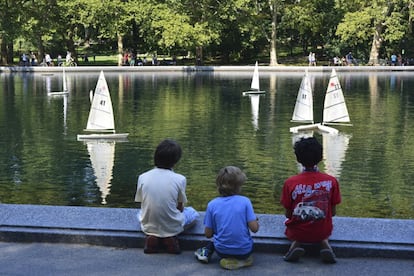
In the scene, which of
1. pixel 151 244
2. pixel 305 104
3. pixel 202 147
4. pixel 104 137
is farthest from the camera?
pixel 305 104

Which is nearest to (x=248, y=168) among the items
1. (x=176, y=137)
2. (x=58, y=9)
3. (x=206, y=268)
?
(x=176, y=137)

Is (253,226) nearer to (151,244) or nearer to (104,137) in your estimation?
(151,244)

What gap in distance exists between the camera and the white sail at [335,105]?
833 inches

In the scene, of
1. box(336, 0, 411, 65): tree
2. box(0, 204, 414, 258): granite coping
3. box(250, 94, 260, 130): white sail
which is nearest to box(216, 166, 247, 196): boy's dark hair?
box(0, 204, 414, 258): granite coping

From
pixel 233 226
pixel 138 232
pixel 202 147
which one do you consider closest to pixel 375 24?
pixel 202 147

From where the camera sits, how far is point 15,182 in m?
13.1

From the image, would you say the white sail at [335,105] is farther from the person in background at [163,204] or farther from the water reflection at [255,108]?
the person in background at [163,204]

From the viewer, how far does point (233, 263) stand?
17.9ft

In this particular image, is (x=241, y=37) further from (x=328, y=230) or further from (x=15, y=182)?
(x=328, y=230)

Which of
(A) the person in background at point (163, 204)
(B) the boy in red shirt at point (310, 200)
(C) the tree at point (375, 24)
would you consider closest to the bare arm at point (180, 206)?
(A) the person in background at point (163, 204)

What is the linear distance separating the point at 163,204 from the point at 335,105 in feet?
52.7

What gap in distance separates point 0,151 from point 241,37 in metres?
48.6

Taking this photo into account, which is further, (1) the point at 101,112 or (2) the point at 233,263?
(1) the point at 101,112

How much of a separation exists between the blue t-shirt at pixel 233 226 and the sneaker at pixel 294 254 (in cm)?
33
